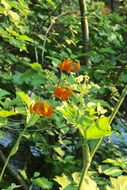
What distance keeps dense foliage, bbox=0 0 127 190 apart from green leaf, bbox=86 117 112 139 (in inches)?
4.5

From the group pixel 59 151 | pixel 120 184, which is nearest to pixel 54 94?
pixel 120 184

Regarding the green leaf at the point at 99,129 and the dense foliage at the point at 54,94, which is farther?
the dense foliage at the point at 54,94

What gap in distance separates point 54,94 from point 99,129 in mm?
497

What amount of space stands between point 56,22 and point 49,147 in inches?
42.9

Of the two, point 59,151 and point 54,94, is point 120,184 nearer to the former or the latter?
point 54,94

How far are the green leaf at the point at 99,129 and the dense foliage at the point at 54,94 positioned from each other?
0.37 feet

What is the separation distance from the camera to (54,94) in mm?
1238

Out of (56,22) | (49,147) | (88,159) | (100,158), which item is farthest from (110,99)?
(88,159)

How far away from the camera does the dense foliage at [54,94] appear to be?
142 centimetres

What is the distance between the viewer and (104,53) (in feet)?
8.46

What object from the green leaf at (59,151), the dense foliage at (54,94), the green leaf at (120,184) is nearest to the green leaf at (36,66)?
the dense foliage at (54,94)

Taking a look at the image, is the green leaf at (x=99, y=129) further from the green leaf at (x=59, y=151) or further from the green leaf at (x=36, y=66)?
the green leaf at (x=59, y=151)

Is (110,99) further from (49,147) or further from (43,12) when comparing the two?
(43,12)

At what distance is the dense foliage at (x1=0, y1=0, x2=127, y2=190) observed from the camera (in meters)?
1.42
